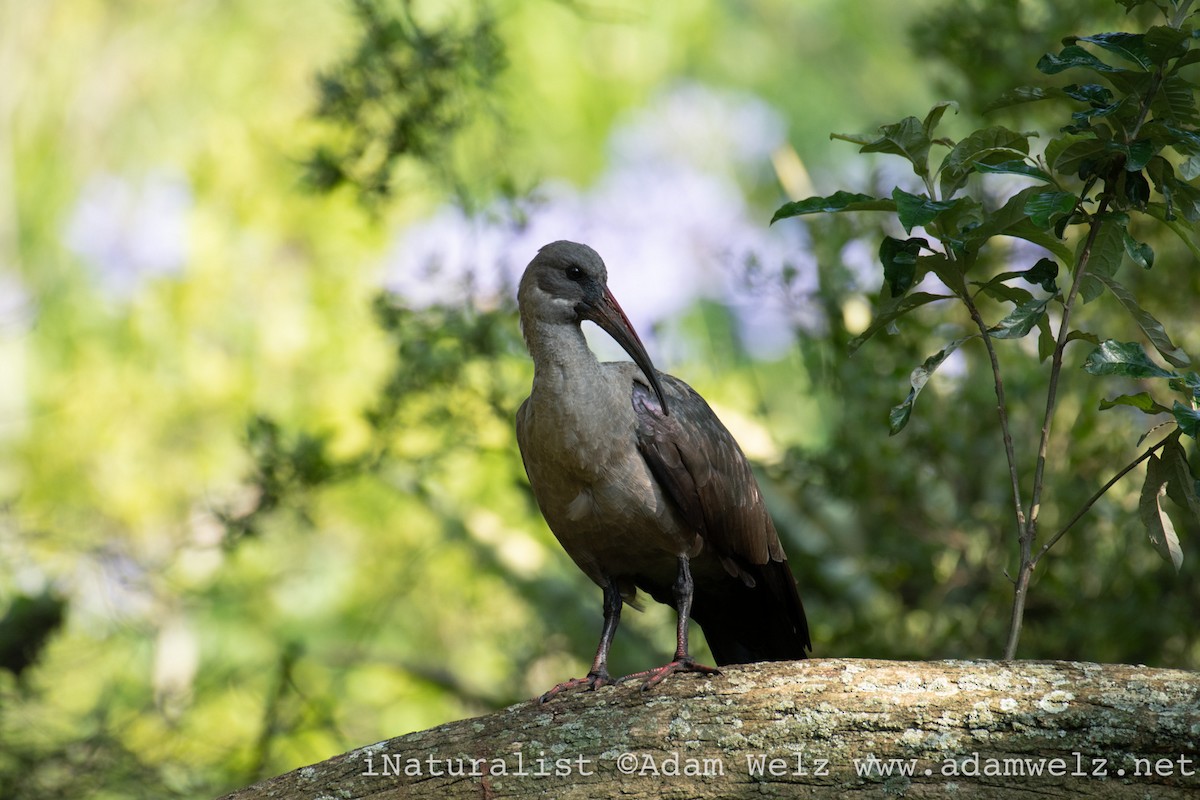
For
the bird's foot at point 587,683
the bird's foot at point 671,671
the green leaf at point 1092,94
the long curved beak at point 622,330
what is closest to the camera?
the green leaf at point 1092,94

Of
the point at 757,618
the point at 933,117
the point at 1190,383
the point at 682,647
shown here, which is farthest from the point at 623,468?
the point at 1190,383

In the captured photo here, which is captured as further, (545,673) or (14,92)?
(14,92)

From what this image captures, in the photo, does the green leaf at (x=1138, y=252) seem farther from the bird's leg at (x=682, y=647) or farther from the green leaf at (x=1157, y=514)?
the bird's leg at (x=682, y=647)

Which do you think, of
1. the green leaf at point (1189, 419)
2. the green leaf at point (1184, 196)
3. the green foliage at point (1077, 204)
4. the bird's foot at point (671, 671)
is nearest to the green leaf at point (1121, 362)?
the green foliage at point (1077, 204)

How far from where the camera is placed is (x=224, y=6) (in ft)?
45.3

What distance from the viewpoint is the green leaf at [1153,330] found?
279 centimetres

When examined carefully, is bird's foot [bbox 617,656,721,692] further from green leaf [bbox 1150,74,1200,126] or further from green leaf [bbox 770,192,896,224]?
green leaf [bbox 1150,74,1200,126]

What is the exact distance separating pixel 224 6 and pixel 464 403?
9.67m

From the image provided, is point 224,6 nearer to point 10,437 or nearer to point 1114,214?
point 10,437

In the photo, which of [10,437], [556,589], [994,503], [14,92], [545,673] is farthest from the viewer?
[14,92]

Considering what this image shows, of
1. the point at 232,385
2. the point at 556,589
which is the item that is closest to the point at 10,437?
the point at 232,385

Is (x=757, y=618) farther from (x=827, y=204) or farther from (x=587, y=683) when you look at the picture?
(x=827, y=204)

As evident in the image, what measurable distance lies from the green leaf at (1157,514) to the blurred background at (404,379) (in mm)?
2451

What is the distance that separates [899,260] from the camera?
2.92 m
